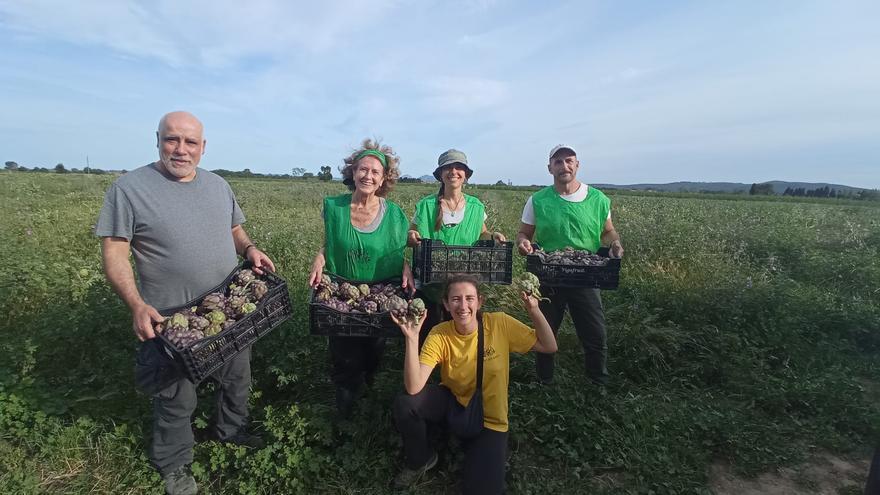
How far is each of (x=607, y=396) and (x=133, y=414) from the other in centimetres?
418

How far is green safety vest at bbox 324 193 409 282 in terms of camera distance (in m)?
3.52

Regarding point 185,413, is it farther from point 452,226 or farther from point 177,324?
point 452,226

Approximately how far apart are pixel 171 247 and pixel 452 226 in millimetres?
2075

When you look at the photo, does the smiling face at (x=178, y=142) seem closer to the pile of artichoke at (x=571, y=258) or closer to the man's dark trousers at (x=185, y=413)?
the man's dark trousers at (x=185, y=413)

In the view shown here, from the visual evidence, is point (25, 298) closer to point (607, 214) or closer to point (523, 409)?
point (523, 409)

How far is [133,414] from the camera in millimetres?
3736

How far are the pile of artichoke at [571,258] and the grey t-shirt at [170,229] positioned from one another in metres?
2.55

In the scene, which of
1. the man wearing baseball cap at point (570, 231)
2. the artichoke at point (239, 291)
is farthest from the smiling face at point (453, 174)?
the artichoke at point (239, 291)

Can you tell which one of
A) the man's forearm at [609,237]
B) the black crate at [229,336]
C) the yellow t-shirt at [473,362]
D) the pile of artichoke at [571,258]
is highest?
the man's forearm at [609,237]

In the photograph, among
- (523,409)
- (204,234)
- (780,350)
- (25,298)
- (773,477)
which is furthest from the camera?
(780,350)

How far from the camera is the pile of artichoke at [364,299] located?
3102 mm

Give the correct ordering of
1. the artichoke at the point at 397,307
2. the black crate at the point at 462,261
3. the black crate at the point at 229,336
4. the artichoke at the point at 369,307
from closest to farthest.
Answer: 1. the black crate at the point at 229,336
2. the artichoke at the point at 397,307
3. the artichoke at the point at 369,307
4. the black crate at the point at 462,261

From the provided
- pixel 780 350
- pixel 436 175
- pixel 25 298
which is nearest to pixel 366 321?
pixel 436 175

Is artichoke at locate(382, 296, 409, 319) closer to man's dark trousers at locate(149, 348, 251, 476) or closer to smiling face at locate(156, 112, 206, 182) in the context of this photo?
man's dark trousers at locate(149, 348, 251, 476)
